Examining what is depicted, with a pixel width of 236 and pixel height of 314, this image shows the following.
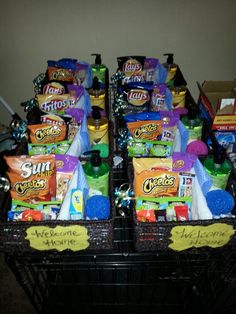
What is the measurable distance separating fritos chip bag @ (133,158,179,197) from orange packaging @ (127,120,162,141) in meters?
0.25

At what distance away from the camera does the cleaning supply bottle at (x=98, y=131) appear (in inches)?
43.0

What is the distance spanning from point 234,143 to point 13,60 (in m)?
1.56

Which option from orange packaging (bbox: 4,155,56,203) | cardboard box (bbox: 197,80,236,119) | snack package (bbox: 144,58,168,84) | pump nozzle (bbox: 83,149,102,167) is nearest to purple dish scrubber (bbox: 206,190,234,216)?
pump nozzle (bbox: 83,149,102,167)

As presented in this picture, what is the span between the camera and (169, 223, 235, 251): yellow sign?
0.71 metres

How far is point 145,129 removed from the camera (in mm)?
1095

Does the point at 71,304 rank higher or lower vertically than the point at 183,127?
lower

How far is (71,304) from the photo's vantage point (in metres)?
1.20

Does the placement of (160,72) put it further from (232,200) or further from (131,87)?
(232,200)

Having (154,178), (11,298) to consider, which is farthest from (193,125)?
(11,298)

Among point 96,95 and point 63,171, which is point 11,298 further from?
point 96,95

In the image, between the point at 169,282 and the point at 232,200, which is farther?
the point at 169,282

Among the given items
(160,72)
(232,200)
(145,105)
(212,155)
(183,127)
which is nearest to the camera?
(232,200)

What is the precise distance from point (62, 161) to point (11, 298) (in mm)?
1017

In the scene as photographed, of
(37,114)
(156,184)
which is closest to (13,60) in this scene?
(37,114)
